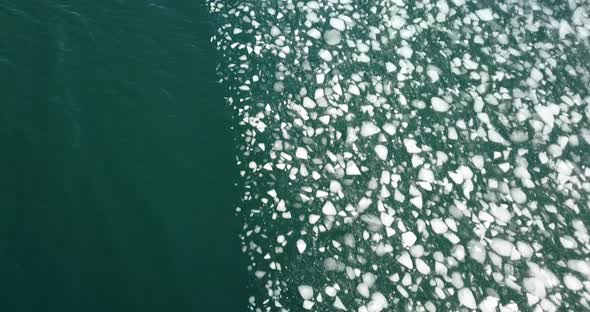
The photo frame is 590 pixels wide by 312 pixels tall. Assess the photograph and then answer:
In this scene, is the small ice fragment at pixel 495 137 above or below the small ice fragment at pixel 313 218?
above

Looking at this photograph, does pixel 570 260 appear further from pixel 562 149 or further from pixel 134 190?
pixel 134 190

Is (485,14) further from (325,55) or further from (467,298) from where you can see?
(467,298)

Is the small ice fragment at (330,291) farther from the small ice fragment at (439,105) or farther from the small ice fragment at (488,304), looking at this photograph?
the small ice fragment at (439,105)

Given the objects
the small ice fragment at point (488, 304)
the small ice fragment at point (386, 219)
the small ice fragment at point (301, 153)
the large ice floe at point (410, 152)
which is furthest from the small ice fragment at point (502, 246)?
the small ice fragment at point (301, 153)

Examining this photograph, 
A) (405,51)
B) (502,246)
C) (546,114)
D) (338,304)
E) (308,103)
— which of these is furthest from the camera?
(405,51)

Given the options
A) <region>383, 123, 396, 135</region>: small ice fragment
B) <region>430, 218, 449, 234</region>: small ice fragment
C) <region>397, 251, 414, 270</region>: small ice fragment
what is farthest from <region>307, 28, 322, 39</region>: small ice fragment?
<region>397, 251, 414, 270</region>: small ice fragment

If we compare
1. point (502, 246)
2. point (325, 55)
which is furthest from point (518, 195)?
point (325, 55)
